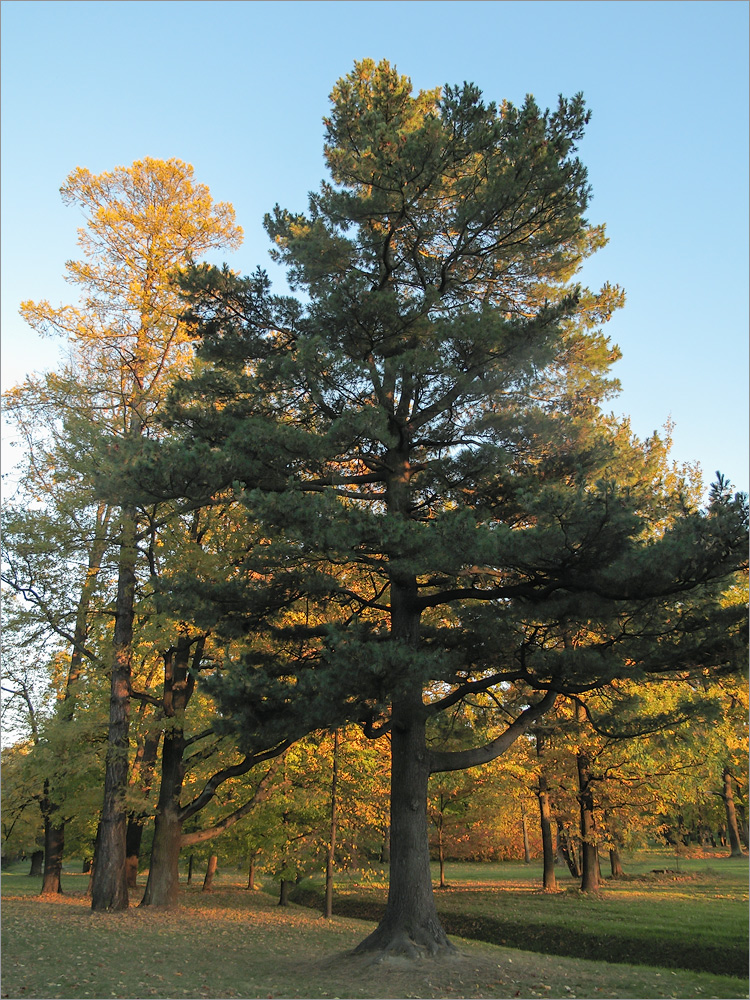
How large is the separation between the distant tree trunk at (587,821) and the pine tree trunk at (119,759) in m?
12.1

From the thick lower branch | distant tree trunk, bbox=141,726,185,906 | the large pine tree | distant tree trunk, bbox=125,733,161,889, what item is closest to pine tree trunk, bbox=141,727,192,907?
distant tree trunk, bbox=141,726,185,906

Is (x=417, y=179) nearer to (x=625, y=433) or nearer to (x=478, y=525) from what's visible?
(x=478, y=525)

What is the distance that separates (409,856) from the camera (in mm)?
9617

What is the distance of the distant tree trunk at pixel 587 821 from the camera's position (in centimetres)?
2033

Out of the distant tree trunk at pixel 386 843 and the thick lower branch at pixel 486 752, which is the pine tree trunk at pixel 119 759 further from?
the thick lower branch at pixel 486 752

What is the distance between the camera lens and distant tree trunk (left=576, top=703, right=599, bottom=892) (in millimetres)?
20328

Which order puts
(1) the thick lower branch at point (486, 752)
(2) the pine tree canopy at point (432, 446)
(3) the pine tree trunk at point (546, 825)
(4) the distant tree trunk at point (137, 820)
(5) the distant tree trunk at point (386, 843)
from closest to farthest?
(2) the pine tree canopy at point (432, 446) → (1) the thick lower branch at point (486, 752) → (5) the distant tree trunk at point (386, 843) → (4) the distant tree trunk at point (137, 820) → (3) the pine tree trunk at point (546, 825)

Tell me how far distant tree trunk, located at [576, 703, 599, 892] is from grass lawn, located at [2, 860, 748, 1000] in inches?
196

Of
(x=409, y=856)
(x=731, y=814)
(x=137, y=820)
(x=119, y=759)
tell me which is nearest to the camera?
(x=409, y=856)

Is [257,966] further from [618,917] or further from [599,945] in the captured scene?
[618,917]

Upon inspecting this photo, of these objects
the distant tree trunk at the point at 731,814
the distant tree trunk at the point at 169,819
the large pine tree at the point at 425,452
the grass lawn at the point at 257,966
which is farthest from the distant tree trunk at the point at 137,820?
the distant tree trunk at the point at 731,814

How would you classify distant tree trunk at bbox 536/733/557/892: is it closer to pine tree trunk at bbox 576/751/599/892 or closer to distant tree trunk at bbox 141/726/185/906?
pine tree trunk at bbox 576/751/599/892

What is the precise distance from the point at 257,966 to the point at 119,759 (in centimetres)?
654

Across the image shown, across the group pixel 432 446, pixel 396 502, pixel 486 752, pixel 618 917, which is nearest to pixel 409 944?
pixel 486 752
